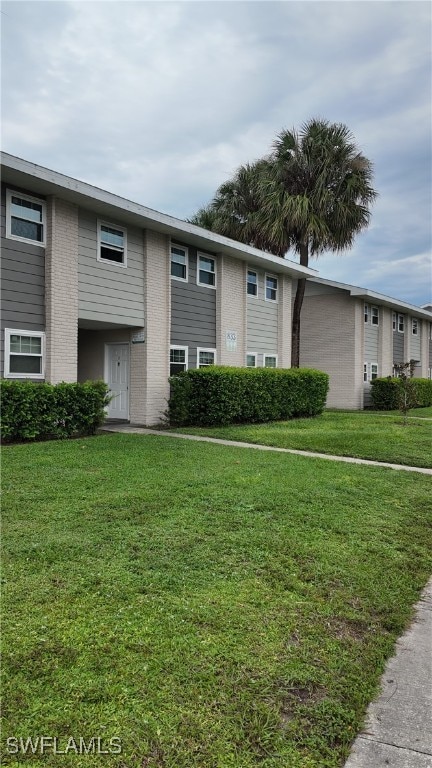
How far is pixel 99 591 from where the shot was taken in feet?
11.1

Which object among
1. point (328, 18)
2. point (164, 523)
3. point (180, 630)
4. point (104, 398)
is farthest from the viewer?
point (104, 398)

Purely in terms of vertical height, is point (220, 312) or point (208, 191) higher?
point (208, 191)

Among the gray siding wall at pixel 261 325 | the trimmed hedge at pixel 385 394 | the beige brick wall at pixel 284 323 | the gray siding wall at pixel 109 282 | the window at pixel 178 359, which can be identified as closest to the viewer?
the gray siding wall at pixel 109 282

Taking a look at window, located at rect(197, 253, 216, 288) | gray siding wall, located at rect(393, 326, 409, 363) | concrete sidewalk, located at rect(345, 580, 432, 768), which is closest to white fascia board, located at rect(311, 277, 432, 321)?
gray siding wall, located at rect(393, 326, 409, 363)

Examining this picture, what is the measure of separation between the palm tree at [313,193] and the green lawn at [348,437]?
308 inches

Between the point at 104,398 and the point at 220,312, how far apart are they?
648 cm

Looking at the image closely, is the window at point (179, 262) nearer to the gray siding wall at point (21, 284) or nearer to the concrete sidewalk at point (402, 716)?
the gray siding wall at point (21, 284)

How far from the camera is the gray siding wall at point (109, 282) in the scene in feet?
40.1

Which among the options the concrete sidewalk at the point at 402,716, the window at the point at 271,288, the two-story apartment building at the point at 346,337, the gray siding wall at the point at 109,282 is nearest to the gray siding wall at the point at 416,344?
the two-story apartment building at the point at 346,337

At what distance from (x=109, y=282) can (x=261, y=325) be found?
742 cm

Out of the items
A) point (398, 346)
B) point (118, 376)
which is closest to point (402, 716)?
point (118, 376)

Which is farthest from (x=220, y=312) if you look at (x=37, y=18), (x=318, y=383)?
(x=37, y=18)

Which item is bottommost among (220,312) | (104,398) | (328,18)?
(104,398)

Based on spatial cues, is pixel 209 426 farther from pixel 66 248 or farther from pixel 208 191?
pixel 208 191
